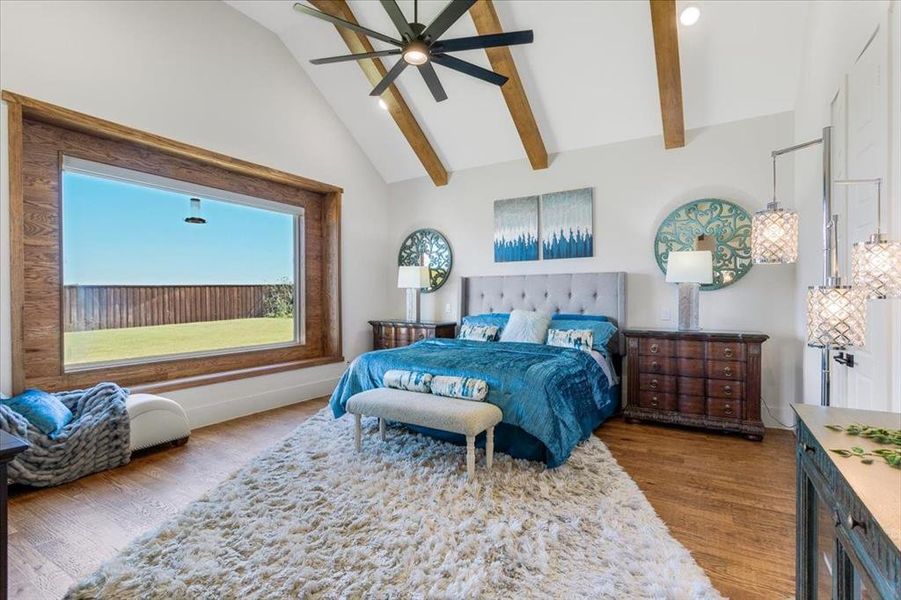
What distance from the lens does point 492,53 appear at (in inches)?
151

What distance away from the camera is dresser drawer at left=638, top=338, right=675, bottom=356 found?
12.4 feet

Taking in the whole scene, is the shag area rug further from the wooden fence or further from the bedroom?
the wooden fence

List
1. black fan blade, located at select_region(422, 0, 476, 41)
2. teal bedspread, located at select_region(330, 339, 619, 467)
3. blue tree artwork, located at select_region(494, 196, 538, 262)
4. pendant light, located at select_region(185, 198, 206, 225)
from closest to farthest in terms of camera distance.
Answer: black fan blade, located at select_region(422, 0, 476, 41)
teal bedspread, located at select_region(330, 339, 619, 467)
pendant light, located at select_region(185, 198, 206, 225)
blue tree artwork, located at select_region(494, 196, 538, 262)

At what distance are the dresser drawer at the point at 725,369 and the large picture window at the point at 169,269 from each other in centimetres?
449

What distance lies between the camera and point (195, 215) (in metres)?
4.24

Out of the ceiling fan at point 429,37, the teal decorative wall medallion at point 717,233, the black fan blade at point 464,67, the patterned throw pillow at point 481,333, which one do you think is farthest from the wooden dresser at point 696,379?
the ceiling fan at point 429,37

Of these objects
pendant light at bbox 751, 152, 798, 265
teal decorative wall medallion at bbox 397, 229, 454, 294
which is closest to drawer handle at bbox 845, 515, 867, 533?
pendant light at bbox 751, 152, 798, 265

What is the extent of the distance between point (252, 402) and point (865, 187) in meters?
5.07

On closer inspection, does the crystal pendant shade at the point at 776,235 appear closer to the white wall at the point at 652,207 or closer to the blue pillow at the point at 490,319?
the white wall at the point at 652,207

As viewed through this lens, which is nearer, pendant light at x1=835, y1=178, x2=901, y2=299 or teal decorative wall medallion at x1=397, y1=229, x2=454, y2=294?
pendant light at x1=835, y1=178, x2=901, y2=299

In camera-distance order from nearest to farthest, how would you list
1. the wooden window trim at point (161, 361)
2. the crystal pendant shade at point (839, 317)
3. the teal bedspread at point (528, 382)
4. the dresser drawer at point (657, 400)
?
the crystal pendant shade at point (839, 317)
the teal bedspread at point (528, 382)
the wooden window trim at point (161, 361)
the dresser drawer at point (657, 400)

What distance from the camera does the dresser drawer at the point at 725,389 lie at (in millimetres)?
3521

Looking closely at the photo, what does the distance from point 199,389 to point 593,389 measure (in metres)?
3.64

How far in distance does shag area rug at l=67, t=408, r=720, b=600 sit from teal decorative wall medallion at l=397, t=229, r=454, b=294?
10.5ft
